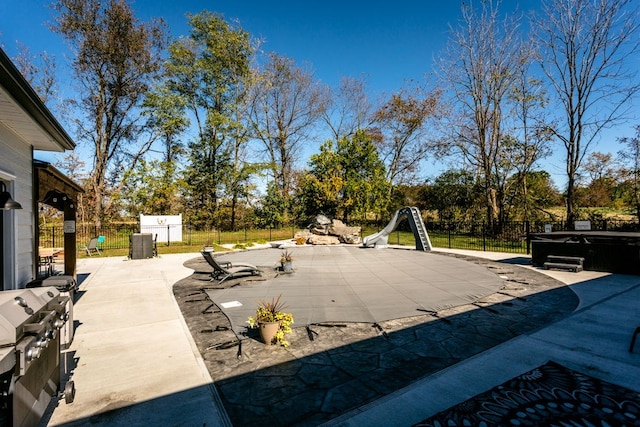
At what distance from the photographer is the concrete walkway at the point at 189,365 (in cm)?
299

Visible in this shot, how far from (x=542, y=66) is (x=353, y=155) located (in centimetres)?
1447

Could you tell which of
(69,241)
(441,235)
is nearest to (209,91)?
(441,235)

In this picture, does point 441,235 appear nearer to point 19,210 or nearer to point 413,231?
point 413,231

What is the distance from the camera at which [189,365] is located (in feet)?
13.3

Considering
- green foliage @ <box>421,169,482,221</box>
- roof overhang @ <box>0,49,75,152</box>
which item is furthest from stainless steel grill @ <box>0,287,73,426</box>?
green foliage @ <box>421,169,482,221</box>

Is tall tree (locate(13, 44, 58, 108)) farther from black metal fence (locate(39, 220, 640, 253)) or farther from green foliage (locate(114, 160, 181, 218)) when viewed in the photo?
black metal fence (locate(39, 220, 640, 253))

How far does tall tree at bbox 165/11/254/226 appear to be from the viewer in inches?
1126

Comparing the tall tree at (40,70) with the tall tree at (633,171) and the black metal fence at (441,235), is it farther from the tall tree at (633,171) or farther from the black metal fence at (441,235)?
the tall tree at (633,171)

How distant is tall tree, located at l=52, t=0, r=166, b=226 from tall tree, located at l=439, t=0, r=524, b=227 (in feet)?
79.1

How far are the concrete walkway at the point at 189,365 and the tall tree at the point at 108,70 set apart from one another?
859 inches

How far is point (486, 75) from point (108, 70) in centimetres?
2912

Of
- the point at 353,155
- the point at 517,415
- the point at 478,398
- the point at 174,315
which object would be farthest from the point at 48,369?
the point at 353,155

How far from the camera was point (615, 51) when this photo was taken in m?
17.9

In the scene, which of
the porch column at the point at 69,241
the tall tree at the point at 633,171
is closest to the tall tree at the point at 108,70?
the porch column at the point at 69,241
